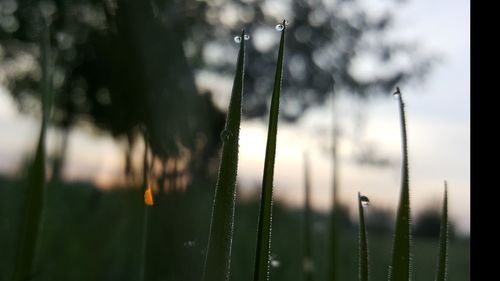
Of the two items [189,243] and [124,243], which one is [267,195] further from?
[124,243]

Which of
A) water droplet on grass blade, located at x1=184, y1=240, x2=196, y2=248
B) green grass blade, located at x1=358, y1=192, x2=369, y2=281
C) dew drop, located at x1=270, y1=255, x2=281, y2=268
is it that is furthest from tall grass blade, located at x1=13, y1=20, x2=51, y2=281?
dew drop, located at x1=270, y1=255, x2=281, y2=268

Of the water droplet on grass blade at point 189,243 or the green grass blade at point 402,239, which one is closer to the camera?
the green grass blade at point 402,239

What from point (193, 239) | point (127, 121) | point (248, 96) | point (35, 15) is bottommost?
point (193, 239)

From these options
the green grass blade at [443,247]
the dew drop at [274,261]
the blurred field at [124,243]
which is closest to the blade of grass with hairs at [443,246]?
the green grass blade at [443,247]

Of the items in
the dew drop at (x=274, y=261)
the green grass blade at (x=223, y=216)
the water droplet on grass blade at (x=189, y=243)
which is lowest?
the dew drop at (x=274, y=261)

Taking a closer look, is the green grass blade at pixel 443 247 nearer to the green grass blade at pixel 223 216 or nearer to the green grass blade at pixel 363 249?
the green grass blade at pixel 363 249

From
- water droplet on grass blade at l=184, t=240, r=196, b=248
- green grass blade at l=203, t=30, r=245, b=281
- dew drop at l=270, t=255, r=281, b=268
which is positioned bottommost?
dew drop at l=270, t=255, r=281, b=268

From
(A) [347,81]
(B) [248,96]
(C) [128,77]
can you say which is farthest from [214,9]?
(C) [128,77]

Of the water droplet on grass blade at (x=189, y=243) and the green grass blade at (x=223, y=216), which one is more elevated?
the green grass blade at (x=223, y=216)

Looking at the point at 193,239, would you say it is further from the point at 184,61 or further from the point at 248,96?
the point at 248,96

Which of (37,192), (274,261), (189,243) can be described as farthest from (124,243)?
(37,192)

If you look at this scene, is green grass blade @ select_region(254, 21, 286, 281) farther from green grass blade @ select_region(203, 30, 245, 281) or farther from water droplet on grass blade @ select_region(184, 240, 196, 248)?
water droplet on grass blade @ select_region(184, 240, 196, 248)
